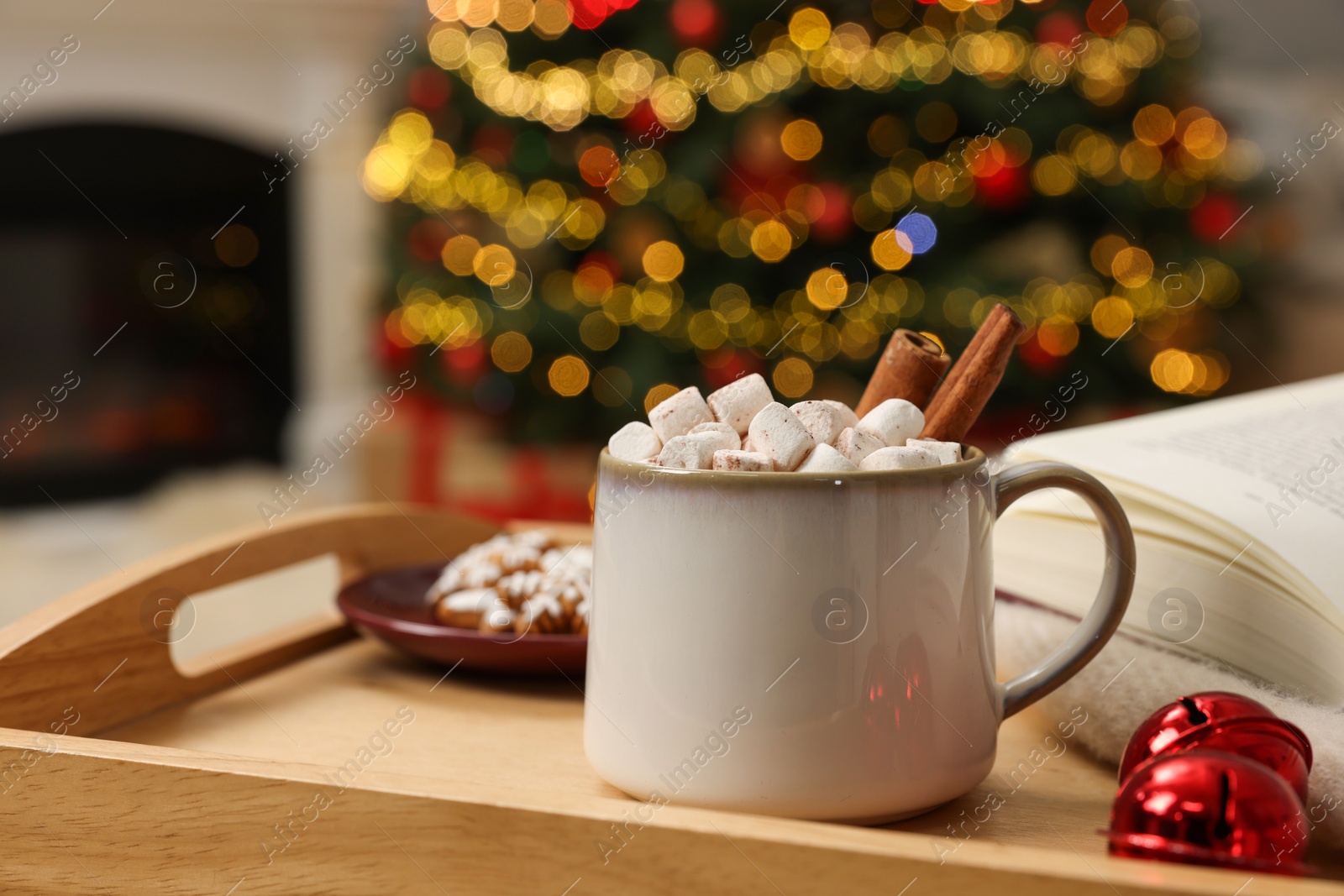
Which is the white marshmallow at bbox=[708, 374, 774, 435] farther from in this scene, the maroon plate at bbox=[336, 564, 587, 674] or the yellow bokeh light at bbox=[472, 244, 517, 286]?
the yellow bokeh light at bbox=[472, 244, 517, 286]

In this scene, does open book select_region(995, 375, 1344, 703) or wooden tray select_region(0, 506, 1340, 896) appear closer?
wooden tray select_region(0, 506, 1340, 896)

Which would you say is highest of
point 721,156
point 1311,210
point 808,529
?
point 721,156

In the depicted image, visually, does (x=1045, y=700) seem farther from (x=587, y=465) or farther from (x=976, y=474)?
(x=587, y=465)

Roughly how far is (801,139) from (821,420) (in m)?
1.58

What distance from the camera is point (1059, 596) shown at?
0.54m

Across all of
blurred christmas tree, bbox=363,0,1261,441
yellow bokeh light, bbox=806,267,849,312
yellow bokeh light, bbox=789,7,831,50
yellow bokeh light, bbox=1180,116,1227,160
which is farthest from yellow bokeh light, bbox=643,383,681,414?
yellow bokeh light, bbox=1180,116,1227,160

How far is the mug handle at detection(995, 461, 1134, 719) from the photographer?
425 millimetres

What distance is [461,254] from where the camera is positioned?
6.95 feet

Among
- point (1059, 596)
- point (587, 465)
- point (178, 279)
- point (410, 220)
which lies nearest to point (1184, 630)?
point (1059, 596)

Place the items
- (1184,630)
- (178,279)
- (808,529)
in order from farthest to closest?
1. (178,279)
2. (1184,630)
3. (808,529)

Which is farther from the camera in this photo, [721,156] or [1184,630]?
[721,156]

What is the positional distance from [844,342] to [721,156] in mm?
394

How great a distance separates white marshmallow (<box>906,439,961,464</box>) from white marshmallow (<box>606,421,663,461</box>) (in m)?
0.10

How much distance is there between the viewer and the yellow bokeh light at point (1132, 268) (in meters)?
1.92
